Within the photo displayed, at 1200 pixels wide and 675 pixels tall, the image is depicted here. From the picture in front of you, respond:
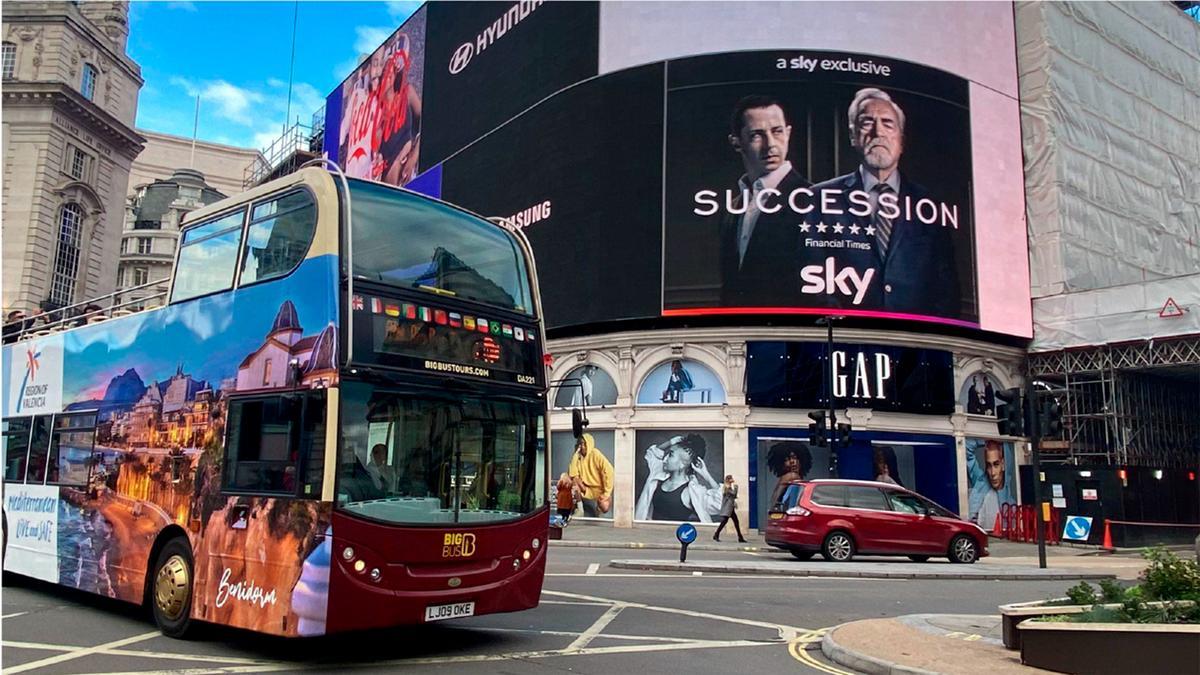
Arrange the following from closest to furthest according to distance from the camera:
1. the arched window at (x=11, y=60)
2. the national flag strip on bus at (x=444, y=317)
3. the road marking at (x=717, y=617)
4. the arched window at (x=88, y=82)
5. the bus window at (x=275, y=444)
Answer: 1. the bus window at (x=275, y=444)
2. the national flag strip on bus at (x=444, y=317)
3. the road marking at (x=717, y=617)
4. the arched window at (x=11, y=60)
5. the arched window at (x=88, y=82)

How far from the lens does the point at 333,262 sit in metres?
7.80

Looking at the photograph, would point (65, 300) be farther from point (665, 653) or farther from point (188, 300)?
point (665, 653)

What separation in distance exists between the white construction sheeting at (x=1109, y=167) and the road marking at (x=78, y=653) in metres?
30.9

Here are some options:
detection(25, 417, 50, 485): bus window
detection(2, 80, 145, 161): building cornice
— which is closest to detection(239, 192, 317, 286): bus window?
detection(25, 417, 50, 485): bus window

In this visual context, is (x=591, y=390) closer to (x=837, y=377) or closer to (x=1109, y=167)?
(x=837, y=377)

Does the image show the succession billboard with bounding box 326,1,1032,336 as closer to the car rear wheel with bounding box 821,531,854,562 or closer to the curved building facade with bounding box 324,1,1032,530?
the curved building facade with bounding box 324,1,1032,530

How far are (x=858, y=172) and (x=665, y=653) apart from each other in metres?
25.4

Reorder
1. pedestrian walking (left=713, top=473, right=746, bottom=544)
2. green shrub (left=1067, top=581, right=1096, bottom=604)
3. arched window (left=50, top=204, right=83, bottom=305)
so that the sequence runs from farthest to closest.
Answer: arched window (left=50, top=204, right=83, bottom=305) < pedestrian walking (left=713, top=473, right=746, bottom=544) < green shrub (left=1067, top=581, right=1096, bottom=604)

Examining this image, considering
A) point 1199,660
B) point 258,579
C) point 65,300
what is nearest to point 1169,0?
point 1199,660

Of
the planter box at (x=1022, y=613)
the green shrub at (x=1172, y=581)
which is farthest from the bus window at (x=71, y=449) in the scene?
the green shrub at (x=1172, y=581)

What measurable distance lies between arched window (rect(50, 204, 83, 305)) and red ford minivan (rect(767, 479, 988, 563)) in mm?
58856

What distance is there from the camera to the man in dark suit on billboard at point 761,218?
3012cm

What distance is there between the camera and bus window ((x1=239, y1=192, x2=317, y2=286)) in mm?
8266

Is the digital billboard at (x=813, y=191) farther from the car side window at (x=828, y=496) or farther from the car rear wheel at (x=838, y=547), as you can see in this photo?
the car rear wheel at (x=838, y=547)
